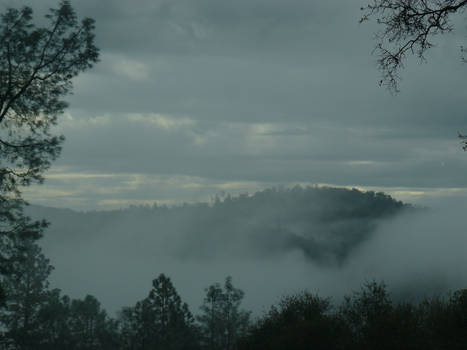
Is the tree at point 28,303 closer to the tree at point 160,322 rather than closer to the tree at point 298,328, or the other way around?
the tree at point 160,322

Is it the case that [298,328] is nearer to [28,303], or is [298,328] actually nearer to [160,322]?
[28,303]

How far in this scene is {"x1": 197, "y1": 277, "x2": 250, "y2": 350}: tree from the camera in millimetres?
102312

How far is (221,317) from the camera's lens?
347 ft

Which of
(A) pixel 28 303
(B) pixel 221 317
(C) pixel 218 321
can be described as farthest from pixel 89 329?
(B) pixel 221 317

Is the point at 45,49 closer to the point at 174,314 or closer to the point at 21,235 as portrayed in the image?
the point at 21,235

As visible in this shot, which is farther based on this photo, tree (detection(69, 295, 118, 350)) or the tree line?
tree (detection(69, 295, 118, 350))

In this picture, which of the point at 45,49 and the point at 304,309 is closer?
the point at 45,49

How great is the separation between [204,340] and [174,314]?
10.4 m

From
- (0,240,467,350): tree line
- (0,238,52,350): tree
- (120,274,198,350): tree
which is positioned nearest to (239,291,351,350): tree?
(0,240,467,350): tree line

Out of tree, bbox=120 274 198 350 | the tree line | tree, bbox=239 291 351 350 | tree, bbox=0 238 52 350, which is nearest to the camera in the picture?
the tree line

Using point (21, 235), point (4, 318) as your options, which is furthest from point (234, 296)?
point (21, 235)

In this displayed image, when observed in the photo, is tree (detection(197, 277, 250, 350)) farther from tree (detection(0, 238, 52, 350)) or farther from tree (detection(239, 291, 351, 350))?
tree (detection(239, 291, 351, 350))

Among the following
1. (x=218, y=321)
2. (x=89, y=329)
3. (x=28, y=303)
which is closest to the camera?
(x=28, y=303)

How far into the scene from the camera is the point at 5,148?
20.3 metres
